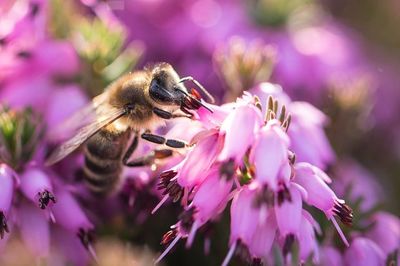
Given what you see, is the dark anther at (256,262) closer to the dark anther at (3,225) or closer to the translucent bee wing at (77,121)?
the dark anther at (3,225)

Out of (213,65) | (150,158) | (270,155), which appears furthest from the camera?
(213,65)

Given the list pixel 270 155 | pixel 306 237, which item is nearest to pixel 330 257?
pixel 306 237

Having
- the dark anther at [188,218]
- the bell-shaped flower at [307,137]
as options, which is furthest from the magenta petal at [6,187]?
the bell-shaped flower at [307,137]

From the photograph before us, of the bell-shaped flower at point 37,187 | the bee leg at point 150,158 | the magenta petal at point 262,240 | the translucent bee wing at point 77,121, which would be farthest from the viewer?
the translucent bee wing at point 77,121

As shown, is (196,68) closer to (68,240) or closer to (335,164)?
(335,164)

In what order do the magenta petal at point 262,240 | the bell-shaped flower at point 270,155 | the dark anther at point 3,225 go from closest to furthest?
the bell-shaped flower at point 270,155 < the magenta petal at point 262,240 < the dark anther at point 3,225

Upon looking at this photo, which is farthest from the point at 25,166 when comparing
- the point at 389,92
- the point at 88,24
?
the point at 389,92

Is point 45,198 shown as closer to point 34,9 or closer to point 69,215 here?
point 69,215
